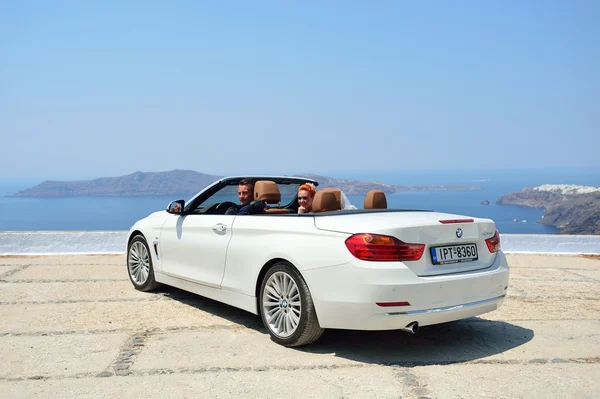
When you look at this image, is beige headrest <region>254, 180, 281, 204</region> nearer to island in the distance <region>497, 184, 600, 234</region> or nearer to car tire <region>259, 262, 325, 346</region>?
car tire <region>259, 262, 325, 346</region>

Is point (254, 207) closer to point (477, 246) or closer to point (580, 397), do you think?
point (477, 246)

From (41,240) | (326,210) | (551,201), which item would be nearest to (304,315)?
(326,210)

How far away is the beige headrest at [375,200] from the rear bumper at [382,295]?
53.3 inches

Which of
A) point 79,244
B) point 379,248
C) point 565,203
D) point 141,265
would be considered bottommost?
point 565,203

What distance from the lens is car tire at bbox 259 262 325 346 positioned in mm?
4711

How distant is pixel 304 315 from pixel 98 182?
324ft

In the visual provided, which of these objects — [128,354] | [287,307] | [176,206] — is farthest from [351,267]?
[176,206]

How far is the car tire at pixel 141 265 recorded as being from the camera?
743 cm

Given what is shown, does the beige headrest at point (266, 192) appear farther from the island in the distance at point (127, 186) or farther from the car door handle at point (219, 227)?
the island in the distance at point (127, 186)

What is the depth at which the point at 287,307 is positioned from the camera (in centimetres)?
496

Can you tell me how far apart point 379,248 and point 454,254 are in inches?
28.1

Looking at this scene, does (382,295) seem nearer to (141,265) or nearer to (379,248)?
(379,248)

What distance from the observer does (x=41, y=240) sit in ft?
40.8

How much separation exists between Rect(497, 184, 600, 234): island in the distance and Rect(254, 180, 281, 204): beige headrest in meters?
40.2
